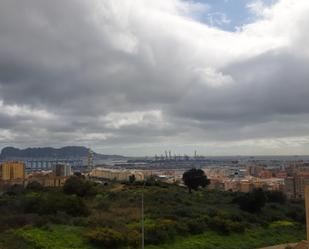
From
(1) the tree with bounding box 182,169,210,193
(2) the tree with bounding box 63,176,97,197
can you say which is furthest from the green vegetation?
(1) the tree with bounding box 182,169,210,193

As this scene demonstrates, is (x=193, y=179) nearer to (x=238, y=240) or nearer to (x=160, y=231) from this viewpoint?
(x=238, y=240)

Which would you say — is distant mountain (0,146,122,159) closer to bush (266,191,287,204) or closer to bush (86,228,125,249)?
bush (266,191,287,204)

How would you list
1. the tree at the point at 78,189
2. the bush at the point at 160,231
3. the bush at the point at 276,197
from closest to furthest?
1. the bush at the point at 160,231
2. the tree at the point at 78,189
3. the bush at the point at 276,197

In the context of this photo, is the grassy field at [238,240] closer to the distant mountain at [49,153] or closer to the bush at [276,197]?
the bush at [276,197]

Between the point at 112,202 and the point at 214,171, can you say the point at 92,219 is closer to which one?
the point at 112,202

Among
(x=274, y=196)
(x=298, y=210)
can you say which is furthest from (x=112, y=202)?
(x=274, y=196)

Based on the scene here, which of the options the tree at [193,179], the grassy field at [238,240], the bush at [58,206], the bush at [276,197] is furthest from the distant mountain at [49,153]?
the grassy field at [238,240]
